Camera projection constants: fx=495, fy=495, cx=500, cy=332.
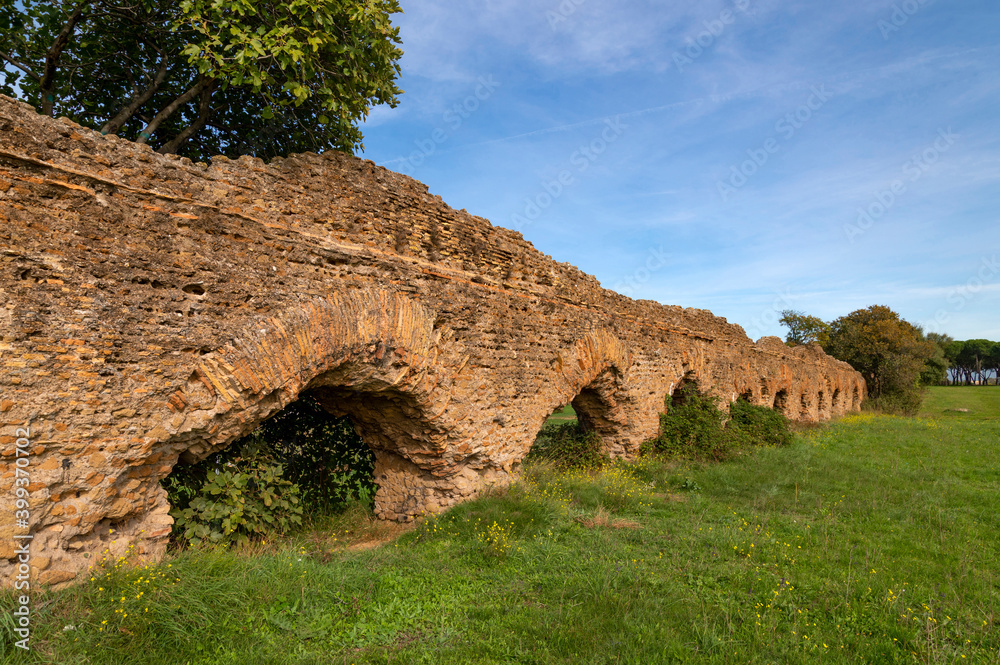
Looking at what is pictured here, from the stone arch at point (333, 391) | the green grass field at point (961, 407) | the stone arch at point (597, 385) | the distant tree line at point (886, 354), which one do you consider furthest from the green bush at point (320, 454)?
the green grass field at point (961, 407)

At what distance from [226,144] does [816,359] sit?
22600 millimetres

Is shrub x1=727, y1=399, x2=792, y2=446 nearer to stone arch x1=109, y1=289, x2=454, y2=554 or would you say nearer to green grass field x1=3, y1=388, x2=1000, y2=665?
green grass field x1=3, y1=388, x2=1000, y2=665

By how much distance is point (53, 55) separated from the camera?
6004 millimetres

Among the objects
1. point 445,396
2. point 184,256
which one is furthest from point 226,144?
point 445,396

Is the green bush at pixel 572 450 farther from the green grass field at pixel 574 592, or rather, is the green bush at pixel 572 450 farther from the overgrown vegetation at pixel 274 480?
the overgrown vegetation at pixel 274 480

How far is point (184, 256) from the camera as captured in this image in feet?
12.5

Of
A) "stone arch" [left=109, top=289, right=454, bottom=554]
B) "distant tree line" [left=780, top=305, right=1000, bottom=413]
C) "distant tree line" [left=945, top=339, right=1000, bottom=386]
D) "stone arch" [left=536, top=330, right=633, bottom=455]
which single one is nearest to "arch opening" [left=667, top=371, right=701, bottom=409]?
"stone arch" [left=536, top=330, right=633, bottom=455]

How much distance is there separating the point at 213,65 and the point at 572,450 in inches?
324

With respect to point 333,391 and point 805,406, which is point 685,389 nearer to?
point 333,391

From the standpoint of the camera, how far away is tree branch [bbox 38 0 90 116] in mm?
5832

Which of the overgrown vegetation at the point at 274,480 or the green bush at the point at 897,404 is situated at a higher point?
the green bush at the point at 897,404

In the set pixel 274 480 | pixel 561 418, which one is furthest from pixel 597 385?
pixel 561 418

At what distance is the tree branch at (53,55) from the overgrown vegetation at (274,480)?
5089 millimetres

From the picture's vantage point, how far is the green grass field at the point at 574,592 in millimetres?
3164
